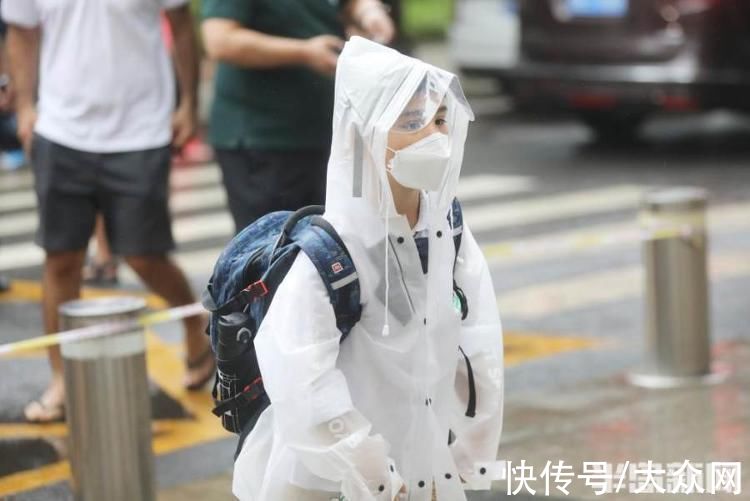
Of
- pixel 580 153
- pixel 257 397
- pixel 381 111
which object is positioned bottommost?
pixel 580 153

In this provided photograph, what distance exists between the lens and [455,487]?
3.35 meters

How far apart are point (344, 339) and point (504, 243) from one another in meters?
6.64

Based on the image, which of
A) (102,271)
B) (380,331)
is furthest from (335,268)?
(102,271)

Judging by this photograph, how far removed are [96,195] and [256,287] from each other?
2.73m

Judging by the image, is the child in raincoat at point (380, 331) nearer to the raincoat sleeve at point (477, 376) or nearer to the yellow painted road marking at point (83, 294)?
the raincoat sleeve at point (477, 376)

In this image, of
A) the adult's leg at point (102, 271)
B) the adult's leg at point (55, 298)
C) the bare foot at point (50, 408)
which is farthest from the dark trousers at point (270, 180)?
the adult's leg at point (102, 271)

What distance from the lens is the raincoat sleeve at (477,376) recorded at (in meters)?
3.45

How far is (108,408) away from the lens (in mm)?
4391

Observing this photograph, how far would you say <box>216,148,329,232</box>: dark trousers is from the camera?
5.50 metres

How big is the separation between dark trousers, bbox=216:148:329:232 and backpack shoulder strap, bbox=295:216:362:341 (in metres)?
2.26

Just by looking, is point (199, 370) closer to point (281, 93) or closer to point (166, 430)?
point (166, 430)

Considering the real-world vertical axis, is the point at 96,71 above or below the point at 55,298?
above

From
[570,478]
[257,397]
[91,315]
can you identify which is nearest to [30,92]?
[91,315]

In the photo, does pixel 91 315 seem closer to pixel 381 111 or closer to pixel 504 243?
pixel 381 111
